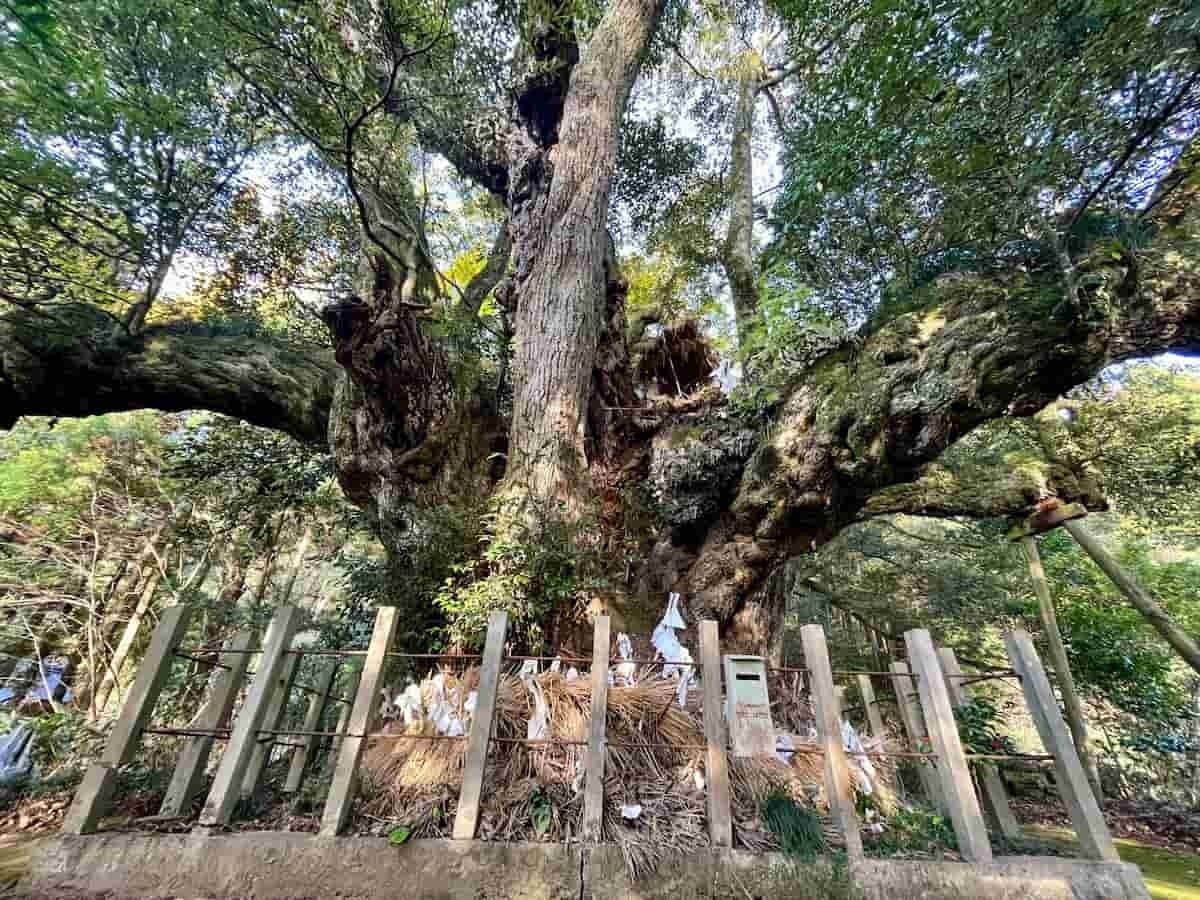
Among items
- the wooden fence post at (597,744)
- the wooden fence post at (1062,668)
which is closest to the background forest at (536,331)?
the wooden fence post at (597,744)

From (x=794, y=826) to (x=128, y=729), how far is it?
9.24 ft

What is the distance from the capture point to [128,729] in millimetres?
2266

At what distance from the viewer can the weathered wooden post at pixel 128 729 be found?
2125 millimetres

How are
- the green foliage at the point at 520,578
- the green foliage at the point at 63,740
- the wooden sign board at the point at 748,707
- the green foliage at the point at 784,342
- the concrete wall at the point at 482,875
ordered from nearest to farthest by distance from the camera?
the concrete wall at the point at 482,875 → the wooden sign board at the point at 748,707 → the green foliage at the point at 520,578 → the green foliage at the point at 784,342 → the green foliage at the point at 63,740

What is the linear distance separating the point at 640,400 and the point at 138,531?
5871mm

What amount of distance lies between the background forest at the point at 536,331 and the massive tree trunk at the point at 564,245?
40 millimetres

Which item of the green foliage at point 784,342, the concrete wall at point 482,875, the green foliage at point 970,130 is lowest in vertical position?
the concrete wall at point 482,875

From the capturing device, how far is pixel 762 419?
4.09m

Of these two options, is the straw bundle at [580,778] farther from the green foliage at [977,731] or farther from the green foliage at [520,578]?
the green foliage at [977,731]

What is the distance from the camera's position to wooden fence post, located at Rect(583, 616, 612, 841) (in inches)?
80.5

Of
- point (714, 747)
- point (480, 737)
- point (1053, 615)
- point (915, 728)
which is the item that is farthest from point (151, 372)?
point (1053, 615)

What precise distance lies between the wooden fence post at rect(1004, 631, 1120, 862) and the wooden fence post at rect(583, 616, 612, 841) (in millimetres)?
1796

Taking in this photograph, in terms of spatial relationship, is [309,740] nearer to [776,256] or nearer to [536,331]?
[536,331]

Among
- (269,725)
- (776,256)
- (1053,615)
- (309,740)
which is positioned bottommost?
(309,740)
